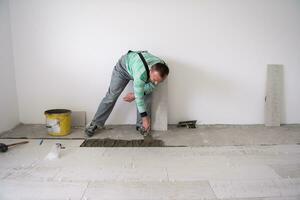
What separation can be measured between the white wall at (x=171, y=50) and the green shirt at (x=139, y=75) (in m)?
0.52

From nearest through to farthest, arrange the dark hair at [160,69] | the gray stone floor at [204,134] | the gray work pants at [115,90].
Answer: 1. the dark hair at [160,69]
2. the gray stone floor at [204,134]
3. the gray work pants at [115,90]

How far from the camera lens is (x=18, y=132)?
2881mm

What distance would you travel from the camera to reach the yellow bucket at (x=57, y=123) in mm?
2729

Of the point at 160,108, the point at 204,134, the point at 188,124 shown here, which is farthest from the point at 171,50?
the point at 204,134

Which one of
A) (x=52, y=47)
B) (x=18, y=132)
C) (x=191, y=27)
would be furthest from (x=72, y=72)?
(x=191, y=27)

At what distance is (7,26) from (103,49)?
1225 millimetres

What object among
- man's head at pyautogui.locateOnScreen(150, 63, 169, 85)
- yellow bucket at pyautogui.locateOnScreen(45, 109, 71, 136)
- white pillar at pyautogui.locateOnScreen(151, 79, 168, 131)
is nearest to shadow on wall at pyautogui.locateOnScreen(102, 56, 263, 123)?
white pillar at pyautogui.locateOnScreen(151, 79, 168, 131)

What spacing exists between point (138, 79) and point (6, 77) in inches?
70.5

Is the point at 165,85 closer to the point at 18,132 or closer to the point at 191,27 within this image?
the point at 191,27

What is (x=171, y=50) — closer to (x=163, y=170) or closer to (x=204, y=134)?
(x=204, y=134)

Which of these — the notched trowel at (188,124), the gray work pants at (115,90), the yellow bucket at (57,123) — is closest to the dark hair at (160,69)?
the gray work pants at (115,90)

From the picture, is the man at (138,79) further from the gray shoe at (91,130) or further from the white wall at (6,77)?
the white wall at (6,77)

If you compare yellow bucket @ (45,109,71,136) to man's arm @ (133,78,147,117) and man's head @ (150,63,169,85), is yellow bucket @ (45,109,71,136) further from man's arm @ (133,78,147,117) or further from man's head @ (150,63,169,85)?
man's head @ (150,63,169,85)

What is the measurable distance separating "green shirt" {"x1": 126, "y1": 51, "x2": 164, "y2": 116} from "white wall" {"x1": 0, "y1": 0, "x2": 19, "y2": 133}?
5.19 feet
